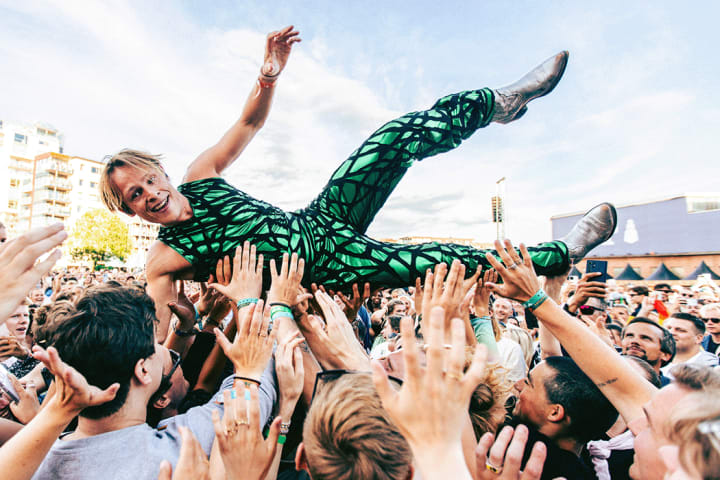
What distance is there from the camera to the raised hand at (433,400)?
2.52ft

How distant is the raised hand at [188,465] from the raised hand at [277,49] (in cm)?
234

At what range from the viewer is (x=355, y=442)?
95cm

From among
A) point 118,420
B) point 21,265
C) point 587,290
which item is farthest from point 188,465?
point 587,290

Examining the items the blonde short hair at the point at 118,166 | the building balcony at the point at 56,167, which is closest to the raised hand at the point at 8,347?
the blonde short hair at the point at 118,166

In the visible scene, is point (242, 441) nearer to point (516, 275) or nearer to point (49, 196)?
point (516, 275)

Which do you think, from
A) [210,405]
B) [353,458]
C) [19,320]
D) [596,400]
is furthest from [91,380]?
[19,320]

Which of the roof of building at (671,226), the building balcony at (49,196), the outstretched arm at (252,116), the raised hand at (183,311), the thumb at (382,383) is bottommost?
the thumb at (382,383)

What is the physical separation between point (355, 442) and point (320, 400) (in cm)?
17

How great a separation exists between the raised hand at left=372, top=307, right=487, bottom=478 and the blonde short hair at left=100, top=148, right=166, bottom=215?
6.98ft

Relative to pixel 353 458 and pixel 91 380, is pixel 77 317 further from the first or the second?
pixel 353 458

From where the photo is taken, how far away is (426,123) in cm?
262

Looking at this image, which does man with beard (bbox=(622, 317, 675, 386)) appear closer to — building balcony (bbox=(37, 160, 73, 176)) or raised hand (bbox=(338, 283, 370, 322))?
raised hand (bbox=(338, 283, 370, 322))

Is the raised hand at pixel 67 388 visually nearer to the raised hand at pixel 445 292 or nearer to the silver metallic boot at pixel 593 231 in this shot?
the raised hand at pixel 445 292

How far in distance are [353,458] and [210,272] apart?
1.80 metres
